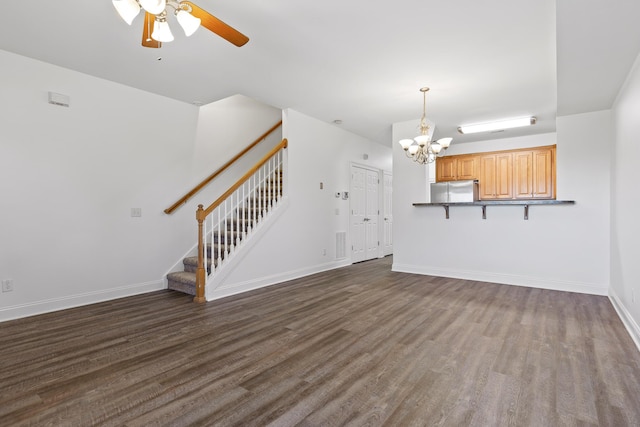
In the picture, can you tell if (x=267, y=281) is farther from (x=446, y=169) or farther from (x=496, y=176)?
(x=496, y=176)

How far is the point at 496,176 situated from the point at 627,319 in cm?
427

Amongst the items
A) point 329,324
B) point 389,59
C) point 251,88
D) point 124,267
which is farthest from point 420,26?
point 124,267

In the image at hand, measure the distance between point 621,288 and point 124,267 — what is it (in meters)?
5.77

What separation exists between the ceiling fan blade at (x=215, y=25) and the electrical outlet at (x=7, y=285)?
3.21 metres

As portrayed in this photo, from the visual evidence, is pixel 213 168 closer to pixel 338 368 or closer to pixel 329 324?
pixel 329 324

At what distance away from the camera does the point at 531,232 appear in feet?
15.4

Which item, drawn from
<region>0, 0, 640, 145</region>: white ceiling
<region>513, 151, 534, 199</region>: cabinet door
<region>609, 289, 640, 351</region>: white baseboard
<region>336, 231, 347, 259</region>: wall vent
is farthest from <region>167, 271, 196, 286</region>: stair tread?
<region>513, 151, 534, 199</region>: cabinet door

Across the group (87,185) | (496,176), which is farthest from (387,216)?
(87,185)

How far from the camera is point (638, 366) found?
2.20 metres

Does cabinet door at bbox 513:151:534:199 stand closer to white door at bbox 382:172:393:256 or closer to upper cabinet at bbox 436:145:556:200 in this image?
upper cabinet at bbox 436:145:556:200

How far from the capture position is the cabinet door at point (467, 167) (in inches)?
276

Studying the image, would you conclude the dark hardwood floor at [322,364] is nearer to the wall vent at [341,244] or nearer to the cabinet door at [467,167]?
the wall vent at [341,244]

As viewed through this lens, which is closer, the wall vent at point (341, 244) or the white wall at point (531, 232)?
the white wall at point (531, 232)

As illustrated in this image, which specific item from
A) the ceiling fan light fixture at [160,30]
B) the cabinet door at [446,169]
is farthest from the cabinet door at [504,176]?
the ceiling fan light fixture at [160,30]
